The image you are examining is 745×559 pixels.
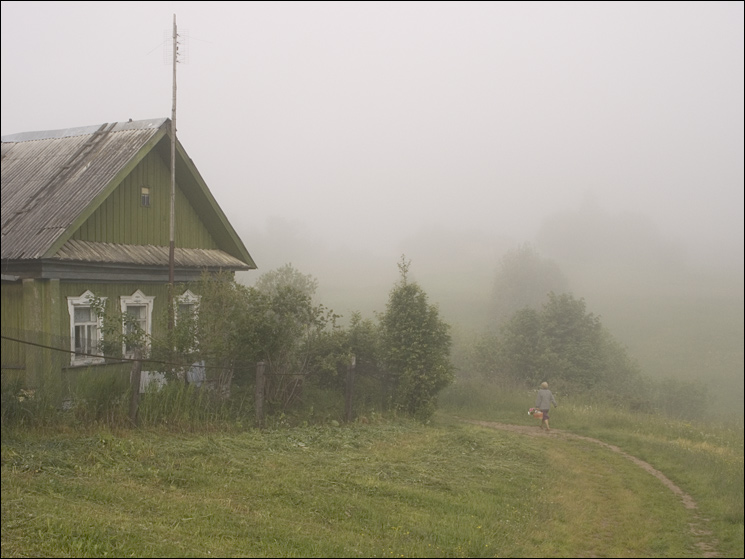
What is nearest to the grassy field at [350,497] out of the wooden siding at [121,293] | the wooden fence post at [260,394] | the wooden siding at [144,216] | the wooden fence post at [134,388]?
the wooden fence post at [134,388]

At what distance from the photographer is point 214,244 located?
2033 cm

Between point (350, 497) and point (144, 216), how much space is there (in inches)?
414

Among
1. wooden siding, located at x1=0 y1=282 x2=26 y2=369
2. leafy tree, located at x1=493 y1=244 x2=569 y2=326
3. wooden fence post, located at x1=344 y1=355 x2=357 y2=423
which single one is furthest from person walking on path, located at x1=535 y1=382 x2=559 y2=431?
leafy tree, located at x1=493 y1=244 x2=569 y2=326

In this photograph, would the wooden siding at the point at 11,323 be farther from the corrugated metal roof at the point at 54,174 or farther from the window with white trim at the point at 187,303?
the window with white trim at the point at 187,303

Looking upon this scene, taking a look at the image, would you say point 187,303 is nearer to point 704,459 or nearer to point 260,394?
point 260,394

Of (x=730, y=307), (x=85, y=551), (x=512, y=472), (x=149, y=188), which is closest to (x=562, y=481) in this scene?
(x=512, y=472)

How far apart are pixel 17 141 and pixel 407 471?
34.9 ft

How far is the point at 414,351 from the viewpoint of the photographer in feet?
64.1

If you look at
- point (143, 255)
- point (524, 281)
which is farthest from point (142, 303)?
point (524, 281)

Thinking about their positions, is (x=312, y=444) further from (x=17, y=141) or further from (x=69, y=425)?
(x=17, y=141)

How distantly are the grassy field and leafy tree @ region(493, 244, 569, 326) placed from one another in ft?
218

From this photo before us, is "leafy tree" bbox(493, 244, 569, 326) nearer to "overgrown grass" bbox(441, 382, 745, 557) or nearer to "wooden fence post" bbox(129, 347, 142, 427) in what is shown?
"overgrown grass" bbox(441, 382, 745, 557)

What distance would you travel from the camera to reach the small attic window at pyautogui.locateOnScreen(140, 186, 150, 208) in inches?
668

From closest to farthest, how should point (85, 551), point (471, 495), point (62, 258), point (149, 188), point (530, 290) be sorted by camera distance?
point (85, 551) < point (471, 495) < point (62, 258) < point (149, 188) < point (530, 290)
